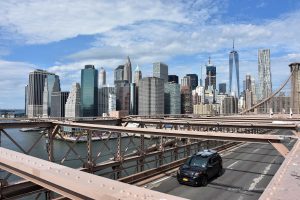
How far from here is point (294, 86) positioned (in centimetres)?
11562

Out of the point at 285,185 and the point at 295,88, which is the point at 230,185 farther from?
the point at 295,88

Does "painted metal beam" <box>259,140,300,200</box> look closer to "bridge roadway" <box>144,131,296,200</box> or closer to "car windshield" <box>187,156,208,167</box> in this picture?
"bridge roadway" <box>144,131,296,200</box>

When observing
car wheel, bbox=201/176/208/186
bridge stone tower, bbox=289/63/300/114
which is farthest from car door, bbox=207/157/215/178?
bridge stone tower, bbox=289/63/300/114

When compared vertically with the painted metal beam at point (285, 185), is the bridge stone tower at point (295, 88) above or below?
above

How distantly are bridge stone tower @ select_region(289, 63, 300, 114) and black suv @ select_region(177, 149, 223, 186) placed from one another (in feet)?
282

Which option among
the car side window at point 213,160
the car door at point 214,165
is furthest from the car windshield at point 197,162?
A: the car door at point 214,165

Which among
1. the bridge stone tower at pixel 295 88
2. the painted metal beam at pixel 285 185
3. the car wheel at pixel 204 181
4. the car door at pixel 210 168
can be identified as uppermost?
the bridge stone tower at pixel 295 88

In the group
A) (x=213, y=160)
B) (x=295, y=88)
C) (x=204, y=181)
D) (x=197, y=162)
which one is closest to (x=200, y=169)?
(x=204, y=181)

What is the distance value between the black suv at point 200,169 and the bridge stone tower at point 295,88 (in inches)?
3385

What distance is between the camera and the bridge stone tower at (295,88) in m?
105

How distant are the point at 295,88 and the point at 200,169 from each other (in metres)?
105

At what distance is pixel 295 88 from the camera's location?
113500 mm

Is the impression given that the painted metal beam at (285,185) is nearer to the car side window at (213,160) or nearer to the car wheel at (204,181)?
the car wheel at (204,181)

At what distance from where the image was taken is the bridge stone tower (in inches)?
4151
